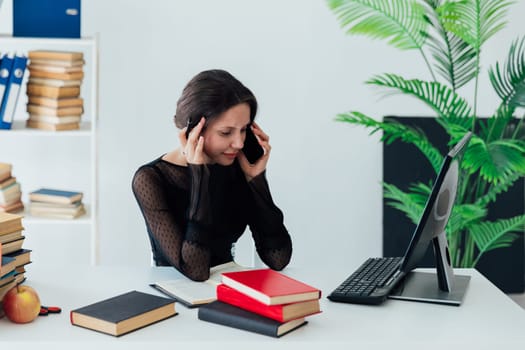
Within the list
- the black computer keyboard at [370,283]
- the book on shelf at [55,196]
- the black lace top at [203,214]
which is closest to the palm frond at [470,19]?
the black lace top at [203,214]

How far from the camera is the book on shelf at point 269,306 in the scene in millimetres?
1585

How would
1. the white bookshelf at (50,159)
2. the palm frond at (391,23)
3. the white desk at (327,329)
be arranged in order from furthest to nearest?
the white bookshelf at (50,159), the palm frond at (391,23), the white desk at (327,329)

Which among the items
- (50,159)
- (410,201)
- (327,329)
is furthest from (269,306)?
(50,159)

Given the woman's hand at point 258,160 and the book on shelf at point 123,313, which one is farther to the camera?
the woman's hand at point 258,160

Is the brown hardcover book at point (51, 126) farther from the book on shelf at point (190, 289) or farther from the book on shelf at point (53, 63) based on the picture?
the book on shelf at point (190, 289)

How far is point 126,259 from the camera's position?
3977 mm

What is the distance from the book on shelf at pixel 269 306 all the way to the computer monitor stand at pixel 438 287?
0.30 m

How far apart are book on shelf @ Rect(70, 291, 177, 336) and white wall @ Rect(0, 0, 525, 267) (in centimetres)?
222

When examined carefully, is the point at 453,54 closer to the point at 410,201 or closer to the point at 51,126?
the point at 410,201

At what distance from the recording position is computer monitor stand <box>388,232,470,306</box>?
184 centimetres

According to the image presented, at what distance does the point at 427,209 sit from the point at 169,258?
741 mm

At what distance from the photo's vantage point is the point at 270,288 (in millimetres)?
1617

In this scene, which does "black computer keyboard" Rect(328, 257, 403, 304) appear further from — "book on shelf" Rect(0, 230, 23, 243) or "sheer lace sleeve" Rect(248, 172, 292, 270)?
"book on shelf" Rect(0, 230, 23, 243)

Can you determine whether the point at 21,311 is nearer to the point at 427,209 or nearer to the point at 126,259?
the point at 427,209
